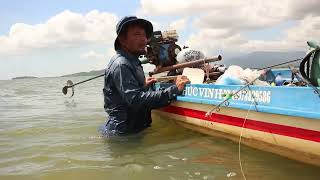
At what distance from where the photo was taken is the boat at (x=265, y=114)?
4.48 metres

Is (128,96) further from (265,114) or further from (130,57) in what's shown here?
(265,114)

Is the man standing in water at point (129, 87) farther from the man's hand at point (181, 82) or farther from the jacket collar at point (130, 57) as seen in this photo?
the man's hand at point (181, 82)

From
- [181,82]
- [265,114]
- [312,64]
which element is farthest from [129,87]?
[312,64]

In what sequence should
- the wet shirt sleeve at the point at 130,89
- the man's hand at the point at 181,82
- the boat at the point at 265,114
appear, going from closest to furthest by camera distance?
the boat at the point at 265,114, the wet shirt sleeve at the point at 130,89, the man's hand at the point at 181,82

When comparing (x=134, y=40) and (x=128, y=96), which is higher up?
(x=134, y=40)

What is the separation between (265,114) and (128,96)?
6.11 ft

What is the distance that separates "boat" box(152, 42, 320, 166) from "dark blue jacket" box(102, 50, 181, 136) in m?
0.59

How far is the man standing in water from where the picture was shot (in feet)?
18.9

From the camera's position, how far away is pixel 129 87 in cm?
575

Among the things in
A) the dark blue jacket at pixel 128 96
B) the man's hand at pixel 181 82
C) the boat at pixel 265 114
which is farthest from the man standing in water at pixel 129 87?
the boat at pixel 265 114

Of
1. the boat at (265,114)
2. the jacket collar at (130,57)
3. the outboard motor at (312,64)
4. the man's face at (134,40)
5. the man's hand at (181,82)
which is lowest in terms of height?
the boat at (265,114)

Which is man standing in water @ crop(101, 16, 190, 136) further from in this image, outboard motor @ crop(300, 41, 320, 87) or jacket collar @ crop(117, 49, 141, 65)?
outboard motor @ crop(300, 41, 320, 87)

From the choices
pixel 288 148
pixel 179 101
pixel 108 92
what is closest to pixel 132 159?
pixel 108 92

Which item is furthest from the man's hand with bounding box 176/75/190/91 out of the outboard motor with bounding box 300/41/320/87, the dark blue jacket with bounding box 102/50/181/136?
the outboard motor with bounding box 300/41/320/87
